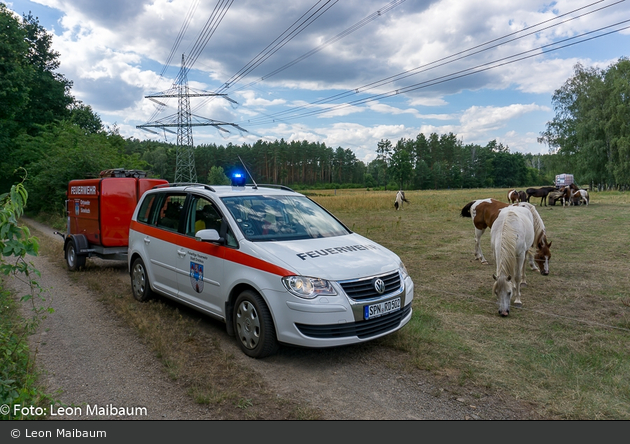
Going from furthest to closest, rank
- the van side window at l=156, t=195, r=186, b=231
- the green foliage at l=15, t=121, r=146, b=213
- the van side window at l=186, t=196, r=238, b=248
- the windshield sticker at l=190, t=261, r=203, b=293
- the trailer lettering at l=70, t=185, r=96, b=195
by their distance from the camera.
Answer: the green foliage at l=15, t=121, r=146, b=213
the trailer lettering at l=70, t=185, r=96, b=195
the van side window at l=156, t=195, r=186, b=231
the windshield sticker at l=190, t=261, r=203, b=293
the van side window at l=186, t=196, r=238, b=248

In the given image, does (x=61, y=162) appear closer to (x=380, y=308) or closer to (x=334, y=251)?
(x=334, y=251)

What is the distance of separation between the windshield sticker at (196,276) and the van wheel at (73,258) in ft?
19.0

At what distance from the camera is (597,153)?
48.5m

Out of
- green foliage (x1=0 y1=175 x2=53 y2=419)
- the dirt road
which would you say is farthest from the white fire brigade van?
green foliage (x1=0 y1=175 x2=53 y2=419)

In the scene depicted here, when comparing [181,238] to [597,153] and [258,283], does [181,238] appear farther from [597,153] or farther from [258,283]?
[597,153]

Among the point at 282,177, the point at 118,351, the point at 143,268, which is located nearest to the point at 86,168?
the point at 143,268

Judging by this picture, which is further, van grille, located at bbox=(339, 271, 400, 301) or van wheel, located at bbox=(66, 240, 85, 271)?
van wheel, located at bbox=(66, 240, 85, 271)

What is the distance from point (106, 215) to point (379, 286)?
7.47m

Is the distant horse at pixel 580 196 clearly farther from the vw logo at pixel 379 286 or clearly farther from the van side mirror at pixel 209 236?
the van side mirror at pixel 209 236

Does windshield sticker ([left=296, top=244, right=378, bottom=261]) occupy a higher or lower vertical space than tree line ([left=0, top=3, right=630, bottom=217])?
lower

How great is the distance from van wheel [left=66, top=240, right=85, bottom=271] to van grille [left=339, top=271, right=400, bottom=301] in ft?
26.6

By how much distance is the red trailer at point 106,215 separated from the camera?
958cm

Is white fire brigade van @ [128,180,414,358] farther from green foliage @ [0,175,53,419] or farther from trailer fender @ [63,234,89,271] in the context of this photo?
trailer fender @ [63,234,89,271]

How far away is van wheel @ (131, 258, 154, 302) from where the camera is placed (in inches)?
269
